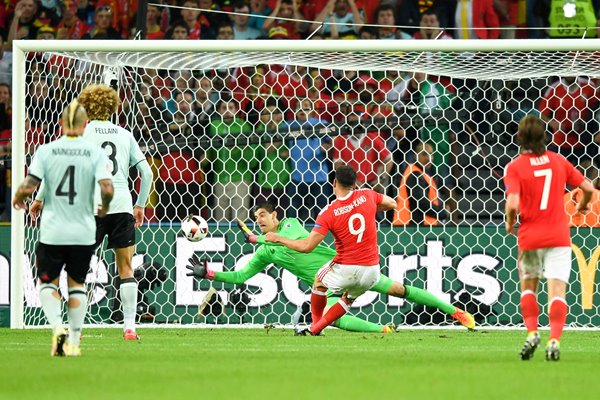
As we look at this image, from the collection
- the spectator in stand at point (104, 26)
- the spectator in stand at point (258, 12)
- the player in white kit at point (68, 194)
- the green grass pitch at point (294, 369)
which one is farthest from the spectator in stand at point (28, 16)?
the player in white kit at point (68, 194)

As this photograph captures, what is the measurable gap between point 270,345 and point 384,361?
196 centimetres

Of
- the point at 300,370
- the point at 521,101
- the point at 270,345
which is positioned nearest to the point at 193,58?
the point at 521,101

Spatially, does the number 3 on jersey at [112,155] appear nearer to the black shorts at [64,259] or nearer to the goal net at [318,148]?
the black shorts at [64,259]

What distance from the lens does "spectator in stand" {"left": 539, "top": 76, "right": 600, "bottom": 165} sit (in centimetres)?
1456

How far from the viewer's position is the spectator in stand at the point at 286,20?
17922 millimetres

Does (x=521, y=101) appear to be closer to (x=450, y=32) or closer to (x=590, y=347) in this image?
(x=450, y=32)

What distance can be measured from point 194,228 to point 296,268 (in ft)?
3.66

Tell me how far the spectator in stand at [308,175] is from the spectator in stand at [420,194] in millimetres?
875

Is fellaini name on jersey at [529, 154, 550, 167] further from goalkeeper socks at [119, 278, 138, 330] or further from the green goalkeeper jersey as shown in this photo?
the green goalkeeper jersey

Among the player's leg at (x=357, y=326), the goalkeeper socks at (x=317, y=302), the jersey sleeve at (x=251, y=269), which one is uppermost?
the jersey sleeve at (x=251, y=269)

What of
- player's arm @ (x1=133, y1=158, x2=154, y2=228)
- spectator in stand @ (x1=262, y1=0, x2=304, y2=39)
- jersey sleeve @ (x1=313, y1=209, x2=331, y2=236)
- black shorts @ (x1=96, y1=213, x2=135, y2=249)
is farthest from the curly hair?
spectator in stand @ (x1=262, y1=0, x2=304, y2=39)

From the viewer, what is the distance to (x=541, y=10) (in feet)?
58.5

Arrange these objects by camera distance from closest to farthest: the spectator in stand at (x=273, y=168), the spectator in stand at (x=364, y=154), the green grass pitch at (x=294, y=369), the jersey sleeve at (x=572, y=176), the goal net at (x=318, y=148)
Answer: the green grass pitch at (x=294, y=369) < the jersey sleeve at (x=572, y=176) < the goal net at (x=318, y=148) < the spectator in stand at (x=273, y=168) < the spectator in stand at (x=364, y=154)

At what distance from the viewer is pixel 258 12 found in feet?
59.8
